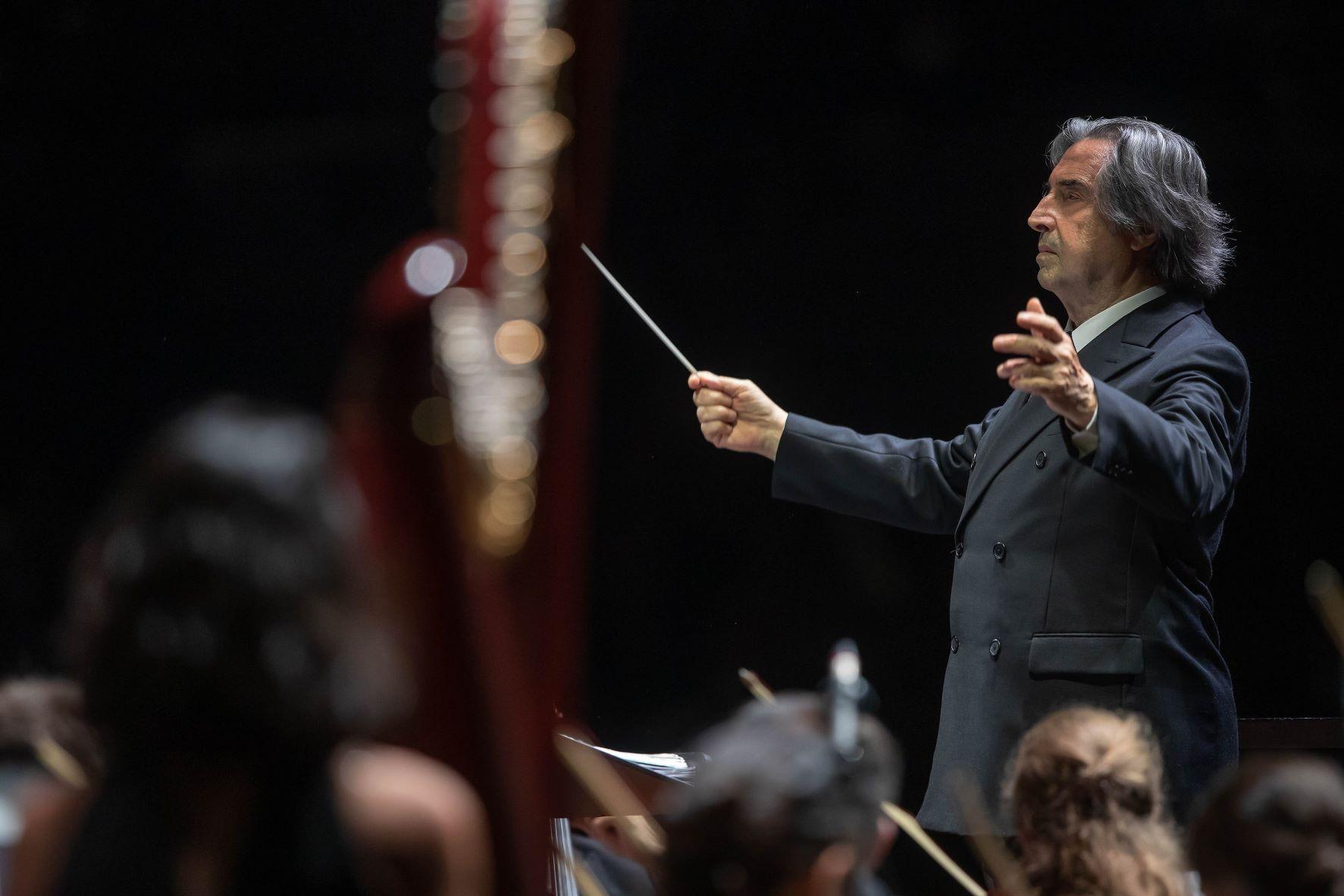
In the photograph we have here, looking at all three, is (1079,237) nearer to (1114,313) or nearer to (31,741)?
(1114,313)

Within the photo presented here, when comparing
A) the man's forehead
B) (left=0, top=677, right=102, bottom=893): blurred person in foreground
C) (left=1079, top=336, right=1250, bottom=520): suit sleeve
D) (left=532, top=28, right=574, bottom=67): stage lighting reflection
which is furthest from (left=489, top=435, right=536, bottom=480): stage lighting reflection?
the man's forehead

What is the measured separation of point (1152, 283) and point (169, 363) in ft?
5.27

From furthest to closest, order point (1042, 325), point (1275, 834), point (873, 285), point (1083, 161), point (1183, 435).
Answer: point (873, 285) < point (1083, 161) < point (1183, 435) < point (1042, 325) < point (1275, 834)

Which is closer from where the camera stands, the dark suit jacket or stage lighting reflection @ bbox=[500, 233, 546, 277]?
stage lighting reflection @ bbox=[500, 233, 546, 277]

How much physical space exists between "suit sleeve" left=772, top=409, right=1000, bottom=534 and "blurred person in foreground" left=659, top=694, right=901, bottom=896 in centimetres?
133

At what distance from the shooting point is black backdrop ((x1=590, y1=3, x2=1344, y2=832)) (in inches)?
115

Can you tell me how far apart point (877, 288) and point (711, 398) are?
3.10 ft

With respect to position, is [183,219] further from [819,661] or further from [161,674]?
[161,674]

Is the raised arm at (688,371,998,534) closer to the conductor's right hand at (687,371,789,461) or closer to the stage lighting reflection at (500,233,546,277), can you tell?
the conductor's right hand at (687,371,789,461)

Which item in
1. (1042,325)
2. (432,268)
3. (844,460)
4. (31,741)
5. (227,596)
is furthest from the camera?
(844,460)

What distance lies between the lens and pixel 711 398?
2.18 metres

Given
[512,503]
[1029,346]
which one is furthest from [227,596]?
[1029,346]

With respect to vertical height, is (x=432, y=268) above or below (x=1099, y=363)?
above

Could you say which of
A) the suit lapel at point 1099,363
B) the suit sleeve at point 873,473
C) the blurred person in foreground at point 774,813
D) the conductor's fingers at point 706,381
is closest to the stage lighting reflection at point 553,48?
the blurred person in foreground at point 774,813
